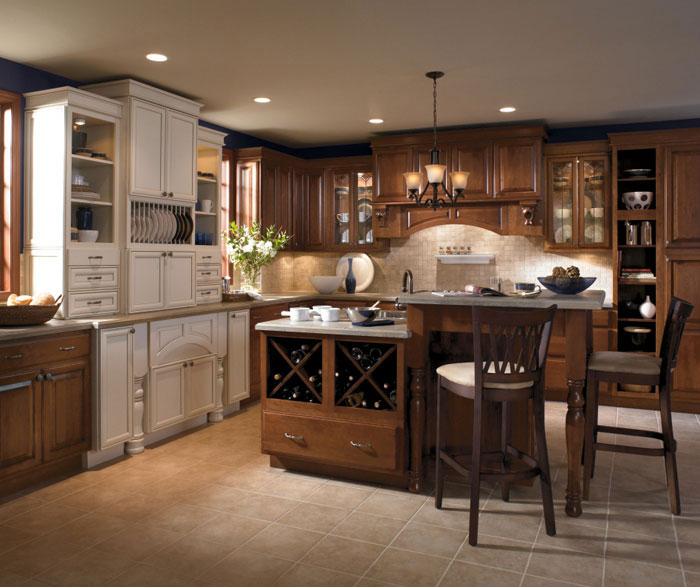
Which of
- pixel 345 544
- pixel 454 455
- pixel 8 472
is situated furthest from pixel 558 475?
pixel 8 472

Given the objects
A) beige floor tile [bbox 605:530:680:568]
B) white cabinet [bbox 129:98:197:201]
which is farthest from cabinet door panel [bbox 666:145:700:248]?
white cabinet [bbox 129:98:197:201]

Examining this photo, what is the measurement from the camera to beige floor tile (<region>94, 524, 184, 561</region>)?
114 inches

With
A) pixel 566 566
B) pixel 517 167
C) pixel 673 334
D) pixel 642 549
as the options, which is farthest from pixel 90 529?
pixel 517 167

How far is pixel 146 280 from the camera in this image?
4.57m

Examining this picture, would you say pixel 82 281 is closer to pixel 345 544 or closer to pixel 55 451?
pixel 55 451

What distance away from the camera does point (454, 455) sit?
339 centimetres

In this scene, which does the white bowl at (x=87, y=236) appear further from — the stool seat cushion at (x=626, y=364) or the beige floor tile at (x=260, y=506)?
the stool seat cushion at (x=626, y=364)

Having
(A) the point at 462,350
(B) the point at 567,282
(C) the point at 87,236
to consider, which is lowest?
(A) the point at 462,350

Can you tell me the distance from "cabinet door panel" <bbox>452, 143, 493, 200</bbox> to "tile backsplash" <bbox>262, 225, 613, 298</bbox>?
60cm

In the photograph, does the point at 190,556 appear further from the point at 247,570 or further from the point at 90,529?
the point at 90,529

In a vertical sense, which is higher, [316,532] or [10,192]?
[10,192]

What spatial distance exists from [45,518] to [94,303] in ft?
4.87

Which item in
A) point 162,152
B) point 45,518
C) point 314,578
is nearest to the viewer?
point 314,578

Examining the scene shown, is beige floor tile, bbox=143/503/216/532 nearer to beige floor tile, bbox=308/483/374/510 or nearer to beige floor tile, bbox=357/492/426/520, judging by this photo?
beige floor tile, bbox=308/483/374/510
